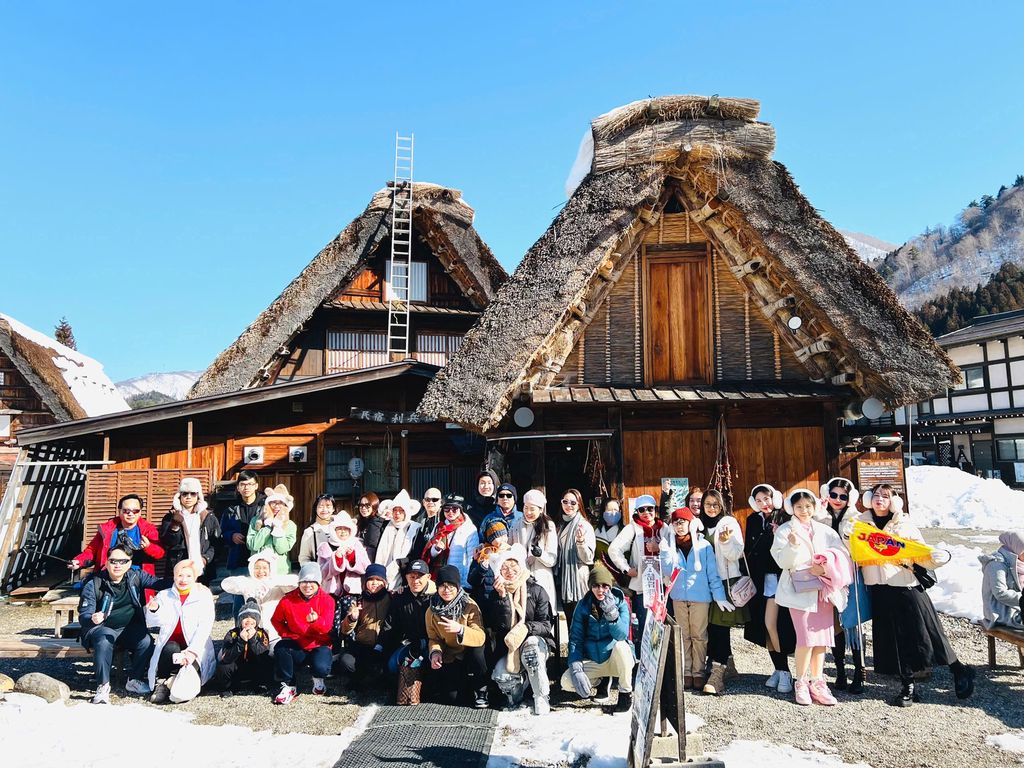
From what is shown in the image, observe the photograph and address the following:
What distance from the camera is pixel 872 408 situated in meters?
8.67

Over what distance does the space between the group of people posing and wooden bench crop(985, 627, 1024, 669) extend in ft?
2.21

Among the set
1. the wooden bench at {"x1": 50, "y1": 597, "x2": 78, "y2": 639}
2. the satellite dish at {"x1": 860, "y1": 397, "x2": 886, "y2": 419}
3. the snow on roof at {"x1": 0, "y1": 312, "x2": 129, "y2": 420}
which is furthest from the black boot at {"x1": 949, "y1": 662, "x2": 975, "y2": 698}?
the snow on roof at {"x1": 0, "y1": 312, "x2": 129, "y2": 420}

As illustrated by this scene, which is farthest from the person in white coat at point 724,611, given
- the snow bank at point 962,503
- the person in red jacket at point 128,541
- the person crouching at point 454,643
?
the snow bank at point 962,503

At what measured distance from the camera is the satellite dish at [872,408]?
855cm

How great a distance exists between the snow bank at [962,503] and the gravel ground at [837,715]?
41.3 feet

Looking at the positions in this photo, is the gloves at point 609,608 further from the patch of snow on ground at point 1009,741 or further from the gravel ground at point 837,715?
the patch of snow on ground at point 1009,741

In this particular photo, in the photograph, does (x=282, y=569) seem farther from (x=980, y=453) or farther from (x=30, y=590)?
(x=980, y=453)

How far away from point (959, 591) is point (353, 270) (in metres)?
11.6

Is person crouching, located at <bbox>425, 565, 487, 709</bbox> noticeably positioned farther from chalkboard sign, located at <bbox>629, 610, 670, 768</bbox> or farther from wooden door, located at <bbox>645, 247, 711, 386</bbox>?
wooden door, located at <bbox>645, 247, 711, 386</bbox>

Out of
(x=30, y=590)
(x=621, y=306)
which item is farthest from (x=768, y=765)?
(x=30, y=590)

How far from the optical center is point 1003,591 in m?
5.93

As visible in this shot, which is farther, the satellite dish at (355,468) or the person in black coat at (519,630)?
the satellite dish at (355,468)

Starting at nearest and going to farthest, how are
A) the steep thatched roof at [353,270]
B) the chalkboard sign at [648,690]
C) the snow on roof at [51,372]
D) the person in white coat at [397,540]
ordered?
the chalkboard sign at [648,690], the person in white coat at [397,540], the steep thatched roof at [353,270], the snow on roof at [51,372]

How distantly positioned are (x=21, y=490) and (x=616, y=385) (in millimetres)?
8935
